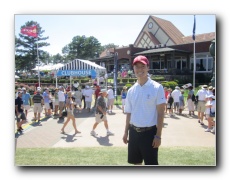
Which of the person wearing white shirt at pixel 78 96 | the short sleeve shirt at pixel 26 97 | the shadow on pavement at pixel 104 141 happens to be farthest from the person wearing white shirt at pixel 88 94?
the shadow on pavement at pixel 104 141

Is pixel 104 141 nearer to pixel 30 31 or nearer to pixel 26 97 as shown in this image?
pixel 26 97

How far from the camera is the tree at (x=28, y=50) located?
4.10 metres

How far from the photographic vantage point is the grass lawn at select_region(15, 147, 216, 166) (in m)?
3.97

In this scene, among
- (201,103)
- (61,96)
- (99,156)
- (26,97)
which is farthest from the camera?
(61,96)

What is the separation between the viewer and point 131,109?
10.2 ft

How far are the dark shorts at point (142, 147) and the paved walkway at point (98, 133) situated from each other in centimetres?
166

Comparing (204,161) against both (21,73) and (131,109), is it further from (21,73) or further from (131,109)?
(21,73)

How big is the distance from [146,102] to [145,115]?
0.15 m

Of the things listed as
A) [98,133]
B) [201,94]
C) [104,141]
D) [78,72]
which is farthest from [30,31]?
[201,94]

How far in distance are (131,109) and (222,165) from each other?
72.1 inches

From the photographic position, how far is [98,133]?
632cm

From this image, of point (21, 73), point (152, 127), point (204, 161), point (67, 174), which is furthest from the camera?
point (21, 73)
